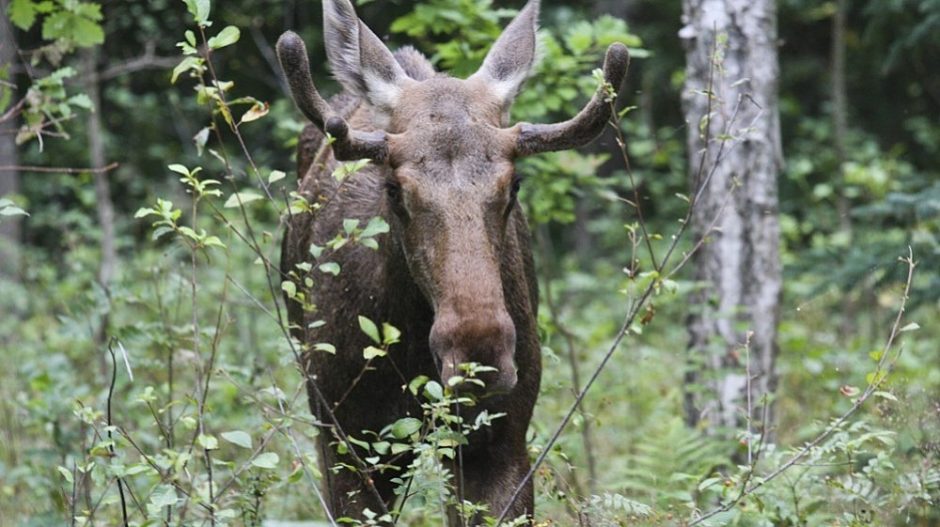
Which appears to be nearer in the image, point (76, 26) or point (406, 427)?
point (406, 427)

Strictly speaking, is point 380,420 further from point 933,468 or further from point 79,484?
point 933,468

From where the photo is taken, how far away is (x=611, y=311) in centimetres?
1367

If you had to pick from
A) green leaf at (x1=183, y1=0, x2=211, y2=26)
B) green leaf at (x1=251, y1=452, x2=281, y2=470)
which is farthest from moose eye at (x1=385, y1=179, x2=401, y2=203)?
green leaf at (x1=251, y1=452, x2=281, y2=470)

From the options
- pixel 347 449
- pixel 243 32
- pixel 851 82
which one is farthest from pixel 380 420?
pixel 851 82

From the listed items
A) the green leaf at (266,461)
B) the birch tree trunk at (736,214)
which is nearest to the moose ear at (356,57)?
the green leaf at (266,461)

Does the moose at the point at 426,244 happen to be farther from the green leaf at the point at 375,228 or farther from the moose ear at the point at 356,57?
the green leaf at the point at 375,228

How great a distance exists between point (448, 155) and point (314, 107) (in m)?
0.60

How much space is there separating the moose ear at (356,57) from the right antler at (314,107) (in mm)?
439

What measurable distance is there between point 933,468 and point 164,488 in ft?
10.6

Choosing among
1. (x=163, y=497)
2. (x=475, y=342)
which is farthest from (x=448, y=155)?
(x=163, y=497)

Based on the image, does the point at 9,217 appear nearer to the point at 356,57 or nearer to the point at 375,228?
the point at 356,57

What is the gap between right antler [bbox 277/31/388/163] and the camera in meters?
5.08

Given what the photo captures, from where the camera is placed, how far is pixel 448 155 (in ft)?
16.7

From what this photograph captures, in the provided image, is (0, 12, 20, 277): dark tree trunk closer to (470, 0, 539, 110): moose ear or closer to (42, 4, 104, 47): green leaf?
(42, 4, 104, 47): green leaf
